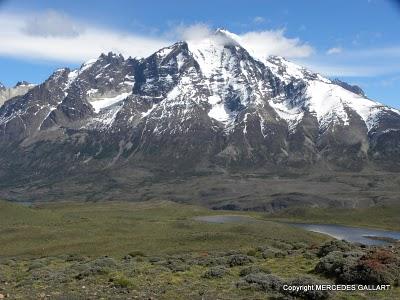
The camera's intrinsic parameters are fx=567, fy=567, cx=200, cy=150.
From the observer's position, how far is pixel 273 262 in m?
44.9

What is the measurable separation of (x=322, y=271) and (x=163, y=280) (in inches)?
399

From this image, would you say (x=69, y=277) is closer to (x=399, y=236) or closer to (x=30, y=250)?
(x=30, y=250)

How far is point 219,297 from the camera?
29328mm

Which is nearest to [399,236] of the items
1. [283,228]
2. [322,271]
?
[283,228]

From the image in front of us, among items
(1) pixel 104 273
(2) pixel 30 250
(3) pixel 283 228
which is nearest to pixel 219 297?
(1) pixel 104 273

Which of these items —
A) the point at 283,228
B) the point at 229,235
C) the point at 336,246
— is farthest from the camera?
the point at 283,228

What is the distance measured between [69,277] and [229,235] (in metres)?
73.9

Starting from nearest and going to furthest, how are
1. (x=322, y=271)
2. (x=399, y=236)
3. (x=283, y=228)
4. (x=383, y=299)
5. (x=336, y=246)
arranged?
1. (x=383, y=299)
2. (x=322, y=271)
3. (x=336, y=246)
4. (x=283, y=228)
5. (x=399, y=236)

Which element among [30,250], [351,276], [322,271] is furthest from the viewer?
[30,250]

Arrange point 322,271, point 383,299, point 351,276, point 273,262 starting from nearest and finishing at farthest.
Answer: point 383,299
point 351,276
point 322,271
point 273,262

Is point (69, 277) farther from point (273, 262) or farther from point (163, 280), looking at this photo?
point (273, 262)

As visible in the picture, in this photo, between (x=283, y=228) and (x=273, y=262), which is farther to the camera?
(x=283, y=228)

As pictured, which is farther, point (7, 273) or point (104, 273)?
point (7, 273)

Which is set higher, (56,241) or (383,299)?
(383,299)
